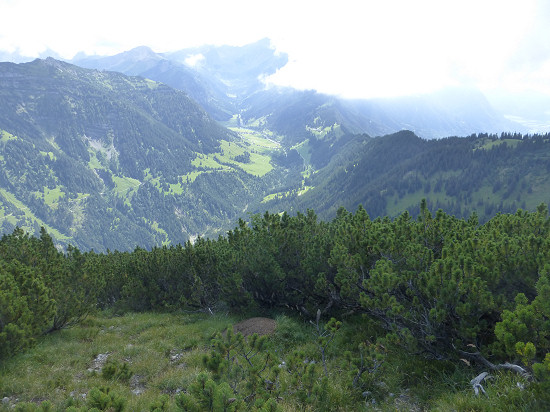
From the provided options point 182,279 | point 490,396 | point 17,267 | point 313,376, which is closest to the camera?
point 490,396

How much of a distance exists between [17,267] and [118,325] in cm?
701

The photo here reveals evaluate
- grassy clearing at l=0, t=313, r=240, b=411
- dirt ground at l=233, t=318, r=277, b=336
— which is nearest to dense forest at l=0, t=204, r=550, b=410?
grassy clearing at l=0, t=313, r=240, b=411

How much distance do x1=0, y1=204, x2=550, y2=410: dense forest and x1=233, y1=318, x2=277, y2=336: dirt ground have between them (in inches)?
49.9

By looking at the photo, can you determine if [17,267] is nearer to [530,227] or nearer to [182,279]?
[182,279]

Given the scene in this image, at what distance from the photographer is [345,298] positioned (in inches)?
530

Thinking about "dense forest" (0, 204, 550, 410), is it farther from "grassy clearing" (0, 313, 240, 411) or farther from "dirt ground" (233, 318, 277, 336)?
"dirt ground" (233, 318, 277, 336)

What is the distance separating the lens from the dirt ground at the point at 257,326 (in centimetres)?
1380

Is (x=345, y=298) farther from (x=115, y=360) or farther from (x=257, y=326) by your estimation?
(x=115, y=360)

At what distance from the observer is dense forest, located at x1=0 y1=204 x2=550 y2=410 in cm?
638

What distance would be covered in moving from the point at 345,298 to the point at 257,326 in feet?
14.6

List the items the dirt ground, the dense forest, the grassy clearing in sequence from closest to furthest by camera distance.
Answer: the dense forest, the grassy clearing, the dirt ground

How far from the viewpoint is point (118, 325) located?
61.9ft

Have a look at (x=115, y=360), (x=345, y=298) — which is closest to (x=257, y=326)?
(x=345, y=298)

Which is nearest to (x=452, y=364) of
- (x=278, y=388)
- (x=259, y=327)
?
(x=278, y=388)
